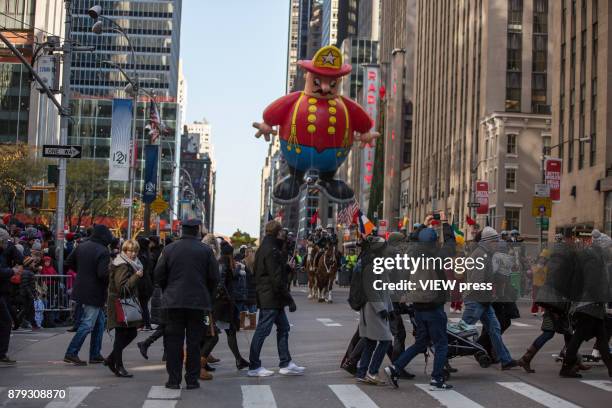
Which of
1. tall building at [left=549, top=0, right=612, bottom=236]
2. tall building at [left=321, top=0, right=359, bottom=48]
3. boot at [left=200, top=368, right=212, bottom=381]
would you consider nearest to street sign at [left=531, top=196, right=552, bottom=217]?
tall building at [left=549, top=0, right=612, bottom=236]

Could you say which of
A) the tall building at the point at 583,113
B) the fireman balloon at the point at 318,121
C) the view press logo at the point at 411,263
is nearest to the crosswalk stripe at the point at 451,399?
the view press logo at the point at 411,263

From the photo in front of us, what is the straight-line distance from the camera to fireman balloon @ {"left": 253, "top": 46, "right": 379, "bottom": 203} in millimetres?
32969

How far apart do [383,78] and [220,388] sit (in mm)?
117127

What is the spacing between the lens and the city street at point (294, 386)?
1112 centimetres

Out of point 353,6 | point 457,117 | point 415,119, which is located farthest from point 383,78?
point 353,6

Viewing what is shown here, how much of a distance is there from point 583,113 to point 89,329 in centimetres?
4225

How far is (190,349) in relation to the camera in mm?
11773

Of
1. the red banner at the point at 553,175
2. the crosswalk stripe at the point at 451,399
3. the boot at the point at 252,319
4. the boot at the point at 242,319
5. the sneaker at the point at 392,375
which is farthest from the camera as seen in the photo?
the red banner at the point at 553,175

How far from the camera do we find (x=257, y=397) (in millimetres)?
11500

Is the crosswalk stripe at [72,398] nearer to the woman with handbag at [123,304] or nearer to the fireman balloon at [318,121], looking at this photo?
the woman with handbag at [123,304]

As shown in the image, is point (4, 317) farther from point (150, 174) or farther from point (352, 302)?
point (150, 174)

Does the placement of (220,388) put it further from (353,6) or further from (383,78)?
(353,6)

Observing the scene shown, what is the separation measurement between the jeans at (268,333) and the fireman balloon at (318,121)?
1999 centimetres

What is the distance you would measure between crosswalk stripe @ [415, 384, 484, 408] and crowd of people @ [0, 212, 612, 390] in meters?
0.23
